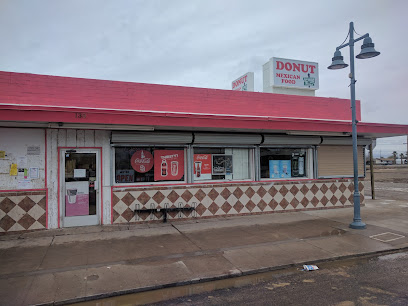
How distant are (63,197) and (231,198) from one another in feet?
16.9

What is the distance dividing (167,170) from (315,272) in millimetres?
5422

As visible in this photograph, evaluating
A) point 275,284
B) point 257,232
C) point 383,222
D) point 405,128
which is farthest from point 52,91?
point 405,128

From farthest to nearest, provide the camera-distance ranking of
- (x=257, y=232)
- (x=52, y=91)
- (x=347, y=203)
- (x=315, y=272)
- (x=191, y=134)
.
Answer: (x=347, y=203), (x=191, y=134), (x=52, y=91), (x=257, y=232), (x=315, y=272)

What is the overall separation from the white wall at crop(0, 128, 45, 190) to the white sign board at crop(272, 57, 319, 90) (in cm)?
1077

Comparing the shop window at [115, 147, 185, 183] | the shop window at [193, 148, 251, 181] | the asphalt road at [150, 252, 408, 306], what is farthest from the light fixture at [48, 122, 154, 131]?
the asphalt road at [150, 252, 408, 306]

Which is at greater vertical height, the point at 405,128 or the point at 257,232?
the point at 405,128

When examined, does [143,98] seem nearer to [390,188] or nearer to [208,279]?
[208,279]

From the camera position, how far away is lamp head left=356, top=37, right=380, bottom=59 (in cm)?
807

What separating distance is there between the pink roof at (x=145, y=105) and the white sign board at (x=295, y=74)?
269 cm

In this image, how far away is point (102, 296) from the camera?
4.64 m

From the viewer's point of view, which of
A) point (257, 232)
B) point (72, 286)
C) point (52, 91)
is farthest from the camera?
point (52, 91)

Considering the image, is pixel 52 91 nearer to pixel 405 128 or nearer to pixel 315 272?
pixel 315 272

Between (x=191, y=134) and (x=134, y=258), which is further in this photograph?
(x=191, y=134)

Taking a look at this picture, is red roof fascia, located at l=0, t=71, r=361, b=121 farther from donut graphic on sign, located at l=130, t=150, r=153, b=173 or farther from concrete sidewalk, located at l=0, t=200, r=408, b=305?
concrete sidewalk, located at l=0, t=200, r=408, b=305
